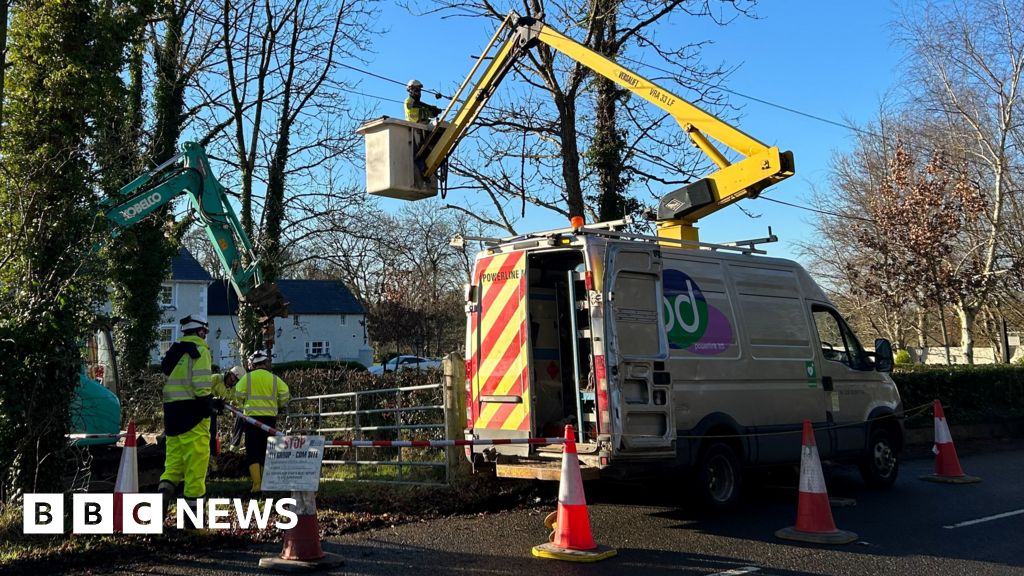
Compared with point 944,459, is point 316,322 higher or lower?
higher

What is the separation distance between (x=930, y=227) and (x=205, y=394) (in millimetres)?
19053

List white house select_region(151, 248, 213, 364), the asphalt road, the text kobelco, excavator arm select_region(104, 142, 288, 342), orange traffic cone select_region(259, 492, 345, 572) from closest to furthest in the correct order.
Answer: orange traffic cone select_region(259, 492, 345, 572) < the asphalt road < the text kobelco < excavator arm select_region(104, 142, 288, 342) < white house select_region(151, 248, 213, 364)

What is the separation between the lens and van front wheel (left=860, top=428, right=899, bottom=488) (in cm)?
1036

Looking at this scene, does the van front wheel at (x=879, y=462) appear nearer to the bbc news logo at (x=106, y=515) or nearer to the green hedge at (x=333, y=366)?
the bbc news logo at (x=106, y=515)

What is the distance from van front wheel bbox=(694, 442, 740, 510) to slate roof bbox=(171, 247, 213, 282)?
148 ft

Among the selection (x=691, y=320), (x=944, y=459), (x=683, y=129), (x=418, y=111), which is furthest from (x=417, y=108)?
(x=944, y=459)

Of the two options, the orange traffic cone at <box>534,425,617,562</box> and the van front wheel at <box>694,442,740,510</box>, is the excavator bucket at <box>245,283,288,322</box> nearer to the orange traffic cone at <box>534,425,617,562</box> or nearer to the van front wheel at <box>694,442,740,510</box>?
the van front wheel at <box>694,442,740,510</box>

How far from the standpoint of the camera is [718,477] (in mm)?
8695

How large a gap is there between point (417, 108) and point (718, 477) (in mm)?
5838

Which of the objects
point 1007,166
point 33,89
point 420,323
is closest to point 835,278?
point 1007,166

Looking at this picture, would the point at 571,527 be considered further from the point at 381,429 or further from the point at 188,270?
the point at 188,270

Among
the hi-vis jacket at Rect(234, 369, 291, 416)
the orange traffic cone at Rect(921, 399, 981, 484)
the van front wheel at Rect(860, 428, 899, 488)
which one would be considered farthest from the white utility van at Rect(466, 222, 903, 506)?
the hi-vis jacket at Rect(234, 369, 291, 416)

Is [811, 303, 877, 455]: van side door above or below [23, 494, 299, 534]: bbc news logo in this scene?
above

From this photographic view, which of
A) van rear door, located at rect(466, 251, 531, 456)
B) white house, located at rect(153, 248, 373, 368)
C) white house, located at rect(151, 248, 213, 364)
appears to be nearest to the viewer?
van rear door, located at rect(466, 251, 531, 456)
